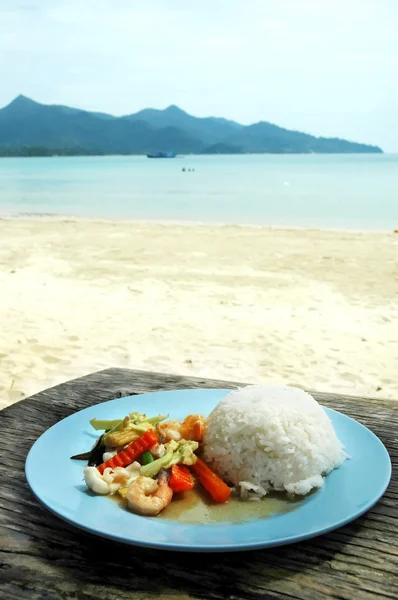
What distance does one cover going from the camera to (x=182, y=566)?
1.19 metres

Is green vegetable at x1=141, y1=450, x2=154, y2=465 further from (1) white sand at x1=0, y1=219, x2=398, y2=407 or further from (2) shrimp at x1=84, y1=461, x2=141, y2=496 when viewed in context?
(1) white sand at x1=0, y1=219, x2=398, y2=407

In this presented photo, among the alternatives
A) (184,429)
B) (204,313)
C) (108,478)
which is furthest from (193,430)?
(204,313)

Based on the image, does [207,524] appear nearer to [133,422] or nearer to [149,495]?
[149,495]

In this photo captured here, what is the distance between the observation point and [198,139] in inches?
6772

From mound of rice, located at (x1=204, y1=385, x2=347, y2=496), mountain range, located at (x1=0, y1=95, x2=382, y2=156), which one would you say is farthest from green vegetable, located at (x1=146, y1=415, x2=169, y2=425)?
mountain range, located at (x1=0, y1=95, x2=382, y2=156)

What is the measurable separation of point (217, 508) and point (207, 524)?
9cm

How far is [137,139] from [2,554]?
Answer: 174140mm

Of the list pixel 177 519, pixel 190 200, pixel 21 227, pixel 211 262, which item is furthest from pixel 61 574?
pixel 190 200

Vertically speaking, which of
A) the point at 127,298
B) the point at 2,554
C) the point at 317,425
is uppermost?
the point at 317,425

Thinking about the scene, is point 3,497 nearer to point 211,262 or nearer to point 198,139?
point 211,262

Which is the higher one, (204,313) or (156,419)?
(156,419)

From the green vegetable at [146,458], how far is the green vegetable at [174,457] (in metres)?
0.03

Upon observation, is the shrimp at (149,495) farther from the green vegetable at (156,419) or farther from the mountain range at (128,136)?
the mountain range at (128,136)

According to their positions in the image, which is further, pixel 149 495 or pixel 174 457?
pixel 174 457
